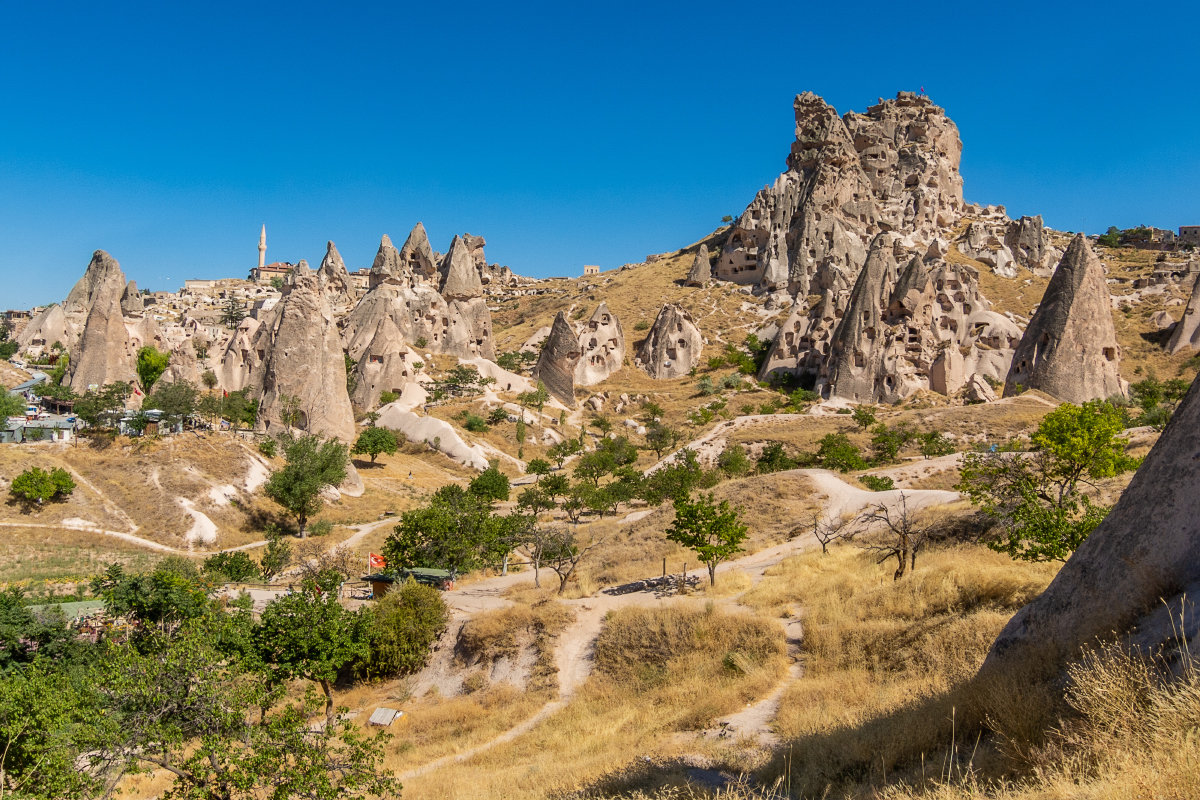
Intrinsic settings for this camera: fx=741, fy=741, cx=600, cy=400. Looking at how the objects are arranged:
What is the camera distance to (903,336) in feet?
156

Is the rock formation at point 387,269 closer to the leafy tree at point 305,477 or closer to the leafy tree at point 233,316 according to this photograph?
the leafy tree at point 233,316

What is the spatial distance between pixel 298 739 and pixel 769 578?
470 inches

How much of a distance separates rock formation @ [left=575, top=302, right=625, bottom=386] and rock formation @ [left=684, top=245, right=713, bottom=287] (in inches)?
617

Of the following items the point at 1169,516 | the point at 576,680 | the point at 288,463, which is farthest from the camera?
the point at 288,463

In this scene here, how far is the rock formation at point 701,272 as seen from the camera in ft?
242

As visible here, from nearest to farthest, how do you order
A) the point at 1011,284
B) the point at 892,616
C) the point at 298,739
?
the point at 298,739 < the point at 892,616 < the point at 1011,284

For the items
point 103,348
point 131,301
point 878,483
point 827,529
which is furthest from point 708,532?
point 131,301

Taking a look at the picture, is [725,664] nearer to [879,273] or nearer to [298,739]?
[298,739]

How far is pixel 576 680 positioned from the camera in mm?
14227

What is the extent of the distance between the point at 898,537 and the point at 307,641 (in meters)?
14.2

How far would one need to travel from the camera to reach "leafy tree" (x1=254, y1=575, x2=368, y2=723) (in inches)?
601

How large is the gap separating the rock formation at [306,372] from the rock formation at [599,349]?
72.3ft

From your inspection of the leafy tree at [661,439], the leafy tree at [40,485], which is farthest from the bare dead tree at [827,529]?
the leafy tree at [40,485]

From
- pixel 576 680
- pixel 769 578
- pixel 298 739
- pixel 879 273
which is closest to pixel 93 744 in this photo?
pixel 298 739
